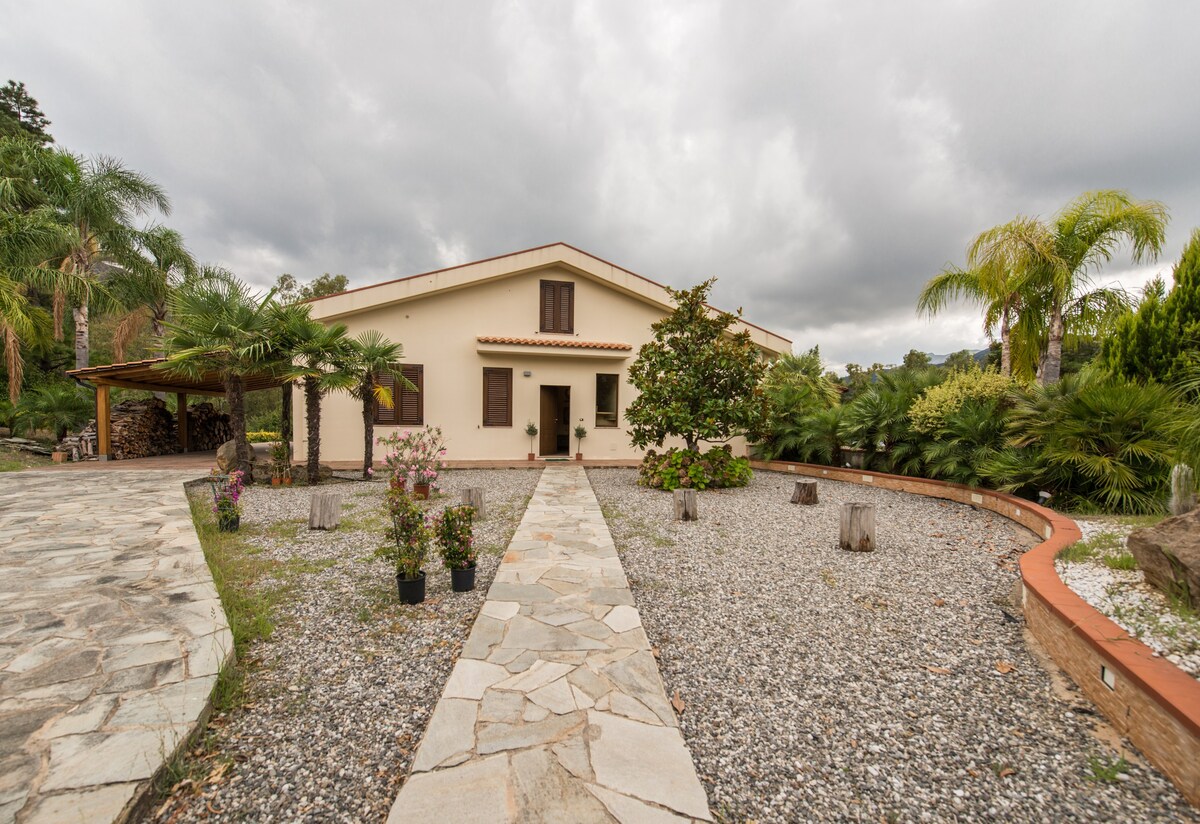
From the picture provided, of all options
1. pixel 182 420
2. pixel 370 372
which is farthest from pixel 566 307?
pixel 182 420

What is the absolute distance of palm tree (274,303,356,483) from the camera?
782 centimetres

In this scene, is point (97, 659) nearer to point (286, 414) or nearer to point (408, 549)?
point (408, 549)

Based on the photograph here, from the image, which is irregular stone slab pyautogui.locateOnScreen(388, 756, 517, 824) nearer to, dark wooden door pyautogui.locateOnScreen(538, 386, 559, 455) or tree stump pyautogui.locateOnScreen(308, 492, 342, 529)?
tree stump pyautogui.locateOnScreen(308, 492, 342, 529)

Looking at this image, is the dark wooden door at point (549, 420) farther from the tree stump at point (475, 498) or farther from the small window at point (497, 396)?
the tree stump at point (475, 498)

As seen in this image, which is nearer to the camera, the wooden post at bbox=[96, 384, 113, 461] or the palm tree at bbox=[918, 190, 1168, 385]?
the palm tree at bbox=[918, 190, 1168, 385]

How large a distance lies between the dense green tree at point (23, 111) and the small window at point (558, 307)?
72.9 feet

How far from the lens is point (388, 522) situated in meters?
5.91

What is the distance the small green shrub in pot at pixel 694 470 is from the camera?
8.31 metres

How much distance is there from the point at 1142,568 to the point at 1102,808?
88.1 inches

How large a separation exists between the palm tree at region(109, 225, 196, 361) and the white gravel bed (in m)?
19.5

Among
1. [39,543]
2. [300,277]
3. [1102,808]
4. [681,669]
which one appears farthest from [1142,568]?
[300,277]

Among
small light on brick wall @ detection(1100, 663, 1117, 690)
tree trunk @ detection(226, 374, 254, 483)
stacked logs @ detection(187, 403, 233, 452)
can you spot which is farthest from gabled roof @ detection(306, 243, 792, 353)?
small light on brick wall @ detection(1100, 663, 1117, 690)

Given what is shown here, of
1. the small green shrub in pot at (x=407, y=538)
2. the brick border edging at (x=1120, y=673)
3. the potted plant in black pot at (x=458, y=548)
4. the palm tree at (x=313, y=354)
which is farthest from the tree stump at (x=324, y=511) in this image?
the brick border edging at (x=1120, y=673)

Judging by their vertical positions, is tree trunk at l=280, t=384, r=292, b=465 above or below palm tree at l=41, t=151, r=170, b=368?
below
